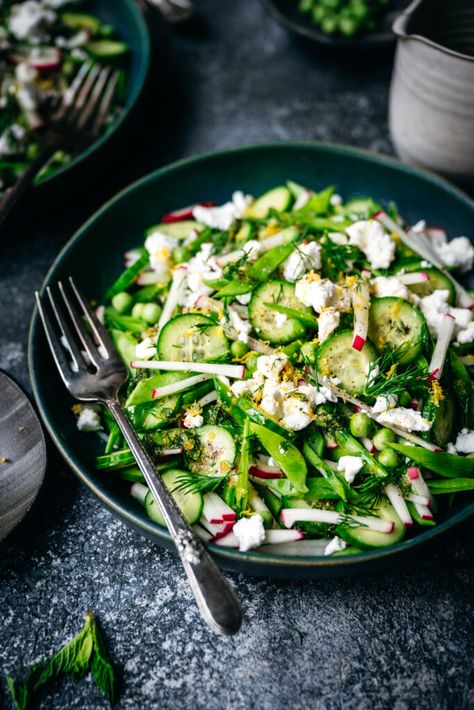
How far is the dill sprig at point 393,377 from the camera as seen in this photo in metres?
2.49

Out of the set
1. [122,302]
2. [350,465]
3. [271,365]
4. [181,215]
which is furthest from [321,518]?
[181,215]

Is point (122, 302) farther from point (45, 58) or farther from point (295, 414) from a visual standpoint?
point (45, 58)

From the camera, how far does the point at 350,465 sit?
2414mm

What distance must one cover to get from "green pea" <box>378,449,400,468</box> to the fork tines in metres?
1.16

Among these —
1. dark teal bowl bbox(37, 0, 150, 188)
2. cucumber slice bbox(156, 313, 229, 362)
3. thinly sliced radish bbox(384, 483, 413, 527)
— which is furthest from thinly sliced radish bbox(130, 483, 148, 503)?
dark teal bowl bbox(37, 0, 150, 188)

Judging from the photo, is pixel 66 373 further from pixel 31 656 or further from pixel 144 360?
pixel 31 656

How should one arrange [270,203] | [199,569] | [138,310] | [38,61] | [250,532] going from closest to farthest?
[199,569] → [250,532] → [138,310] → [270,203] → [38,61]

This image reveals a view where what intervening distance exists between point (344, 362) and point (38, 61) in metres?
→ 2.87

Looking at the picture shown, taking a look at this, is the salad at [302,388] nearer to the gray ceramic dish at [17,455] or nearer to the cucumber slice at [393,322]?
the cucumber slice at [393,322]

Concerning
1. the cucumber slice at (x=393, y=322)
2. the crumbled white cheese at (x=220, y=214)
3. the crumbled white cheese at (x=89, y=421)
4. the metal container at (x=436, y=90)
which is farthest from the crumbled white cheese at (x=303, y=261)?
the metal container at (x=436, y=90)

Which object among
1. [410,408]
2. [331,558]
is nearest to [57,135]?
[410,408]

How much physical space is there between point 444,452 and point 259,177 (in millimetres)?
1868

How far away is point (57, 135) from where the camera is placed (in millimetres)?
3699

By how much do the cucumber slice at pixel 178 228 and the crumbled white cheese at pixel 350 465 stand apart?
1451 mm
